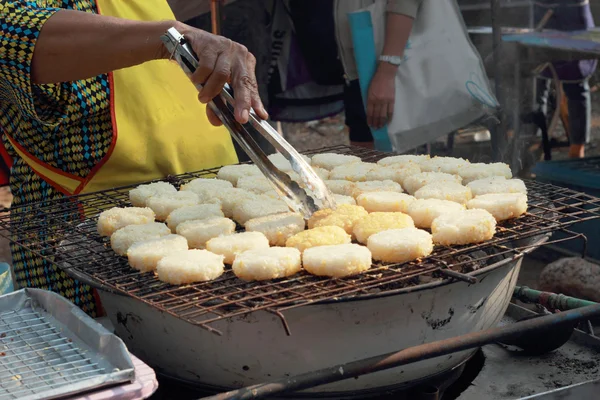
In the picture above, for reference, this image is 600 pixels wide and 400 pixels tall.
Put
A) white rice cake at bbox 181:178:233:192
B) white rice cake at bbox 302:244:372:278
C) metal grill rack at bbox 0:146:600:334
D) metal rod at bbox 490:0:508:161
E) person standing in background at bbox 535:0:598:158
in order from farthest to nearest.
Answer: person standing in background at bbox 535:0:598:158
metal rod at bbox 490:0:508:161
white rice cake at bbox 181:178:233:192
white rice cake at bbox 302:244:372:278
metal grill rack at bbox 0:146:600:334

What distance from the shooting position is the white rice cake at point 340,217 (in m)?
2.25

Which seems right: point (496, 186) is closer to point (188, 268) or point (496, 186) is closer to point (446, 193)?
point (446, 193)

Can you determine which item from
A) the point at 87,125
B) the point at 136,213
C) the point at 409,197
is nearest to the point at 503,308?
the point at 409,197

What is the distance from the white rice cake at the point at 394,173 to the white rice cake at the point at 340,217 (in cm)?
46

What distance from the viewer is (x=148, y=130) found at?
2887mm

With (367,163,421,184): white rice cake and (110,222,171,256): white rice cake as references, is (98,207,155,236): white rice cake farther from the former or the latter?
(367,163,421,184): white rice cake

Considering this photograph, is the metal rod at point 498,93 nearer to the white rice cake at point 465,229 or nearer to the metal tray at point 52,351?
the white rice cake at point 465,229

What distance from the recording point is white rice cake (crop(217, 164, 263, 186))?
290cm

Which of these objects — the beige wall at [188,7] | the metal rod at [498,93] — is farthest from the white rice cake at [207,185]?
the metal rod at [498,93]

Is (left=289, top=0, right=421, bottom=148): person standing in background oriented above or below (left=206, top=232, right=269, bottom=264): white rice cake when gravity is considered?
above

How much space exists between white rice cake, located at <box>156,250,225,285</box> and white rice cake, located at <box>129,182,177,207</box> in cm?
69

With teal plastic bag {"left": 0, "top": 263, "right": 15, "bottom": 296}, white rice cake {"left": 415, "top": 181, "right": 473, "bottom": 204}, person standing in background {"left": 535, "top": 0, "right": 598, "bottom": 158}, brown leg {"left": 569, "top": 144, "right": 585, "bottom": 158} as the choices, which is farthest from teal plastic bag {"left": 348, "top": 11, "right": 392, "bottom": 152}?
brown leg {"left": 569, "top": 144, "right": 585, "bottom": 158}

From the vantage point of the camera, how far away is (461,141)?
9305mm

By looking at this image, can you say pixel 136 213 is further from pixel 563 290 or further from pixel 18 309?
pixel 563 290
